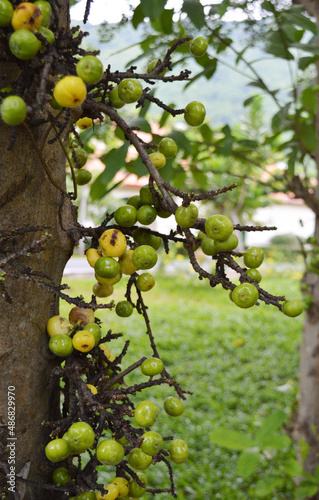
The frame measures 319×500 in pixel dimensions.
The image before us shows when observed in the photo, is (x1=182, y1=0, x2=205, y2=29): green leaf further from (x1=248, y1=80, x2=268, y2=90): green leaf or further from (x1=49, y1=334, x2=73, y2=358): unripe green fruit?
(x1=248, y1=80, x2=268, y2=90): green leaf

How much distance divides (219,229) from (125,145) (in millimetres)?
587

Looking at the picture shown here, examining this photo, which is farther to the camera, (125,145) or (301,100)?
(301,100)

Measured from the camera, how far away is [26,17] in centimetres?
69

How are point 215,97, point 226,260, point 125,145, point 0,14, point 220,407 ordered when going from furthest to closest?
point 215,97 → point 220,407 → point 125,145 → point 226,260 → point 0,14

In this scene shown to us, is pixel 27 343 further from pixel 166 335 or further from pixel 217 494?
pixel 166 335

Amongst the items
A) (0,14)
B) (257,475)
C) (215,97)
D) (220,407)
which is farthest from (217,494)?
(215,97)

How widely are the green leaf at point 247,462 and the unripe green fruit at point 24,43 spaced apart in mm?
1462

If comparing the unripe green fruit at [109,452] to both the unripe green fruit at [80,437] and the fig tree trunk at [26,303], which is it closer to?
the unripe green fruit at [80,437]

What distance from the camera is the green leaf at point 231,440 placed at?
5.48 ft

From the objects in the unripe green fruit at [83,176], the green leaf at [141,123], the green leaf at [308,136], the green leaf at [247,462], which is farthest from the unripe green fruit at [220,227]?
the green leaf at [308,136]

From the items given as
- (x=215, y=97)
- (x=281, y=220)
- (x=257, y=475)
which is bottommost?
(x=257, y=475)

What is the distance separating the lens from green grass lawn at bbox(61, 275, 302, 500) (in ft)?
11.7

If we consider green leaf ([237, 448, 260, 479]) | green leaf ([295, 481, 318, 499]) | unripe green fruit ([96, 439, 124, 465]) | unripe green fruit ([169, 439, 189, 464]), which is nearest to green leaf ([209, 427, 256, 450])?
green leaf ([237, 448, 260, 479])

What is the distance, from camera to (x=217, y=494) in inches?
131
